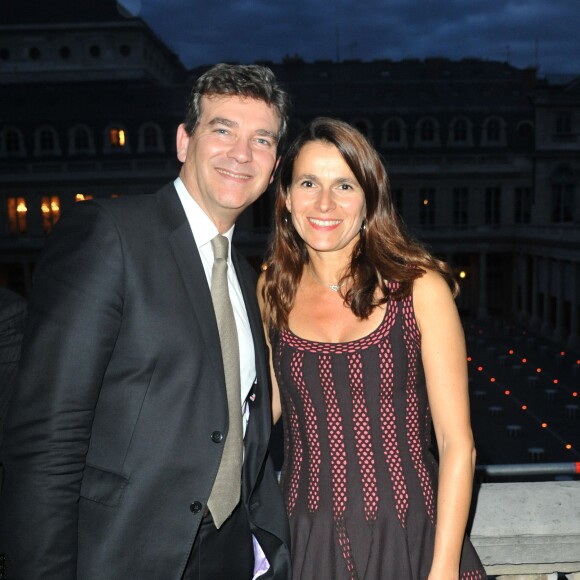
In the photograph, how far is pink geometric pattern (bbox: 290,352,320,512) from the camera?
2.94 metres

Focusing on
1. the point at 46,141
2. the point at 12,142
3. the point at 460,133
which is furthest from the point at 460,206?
the point at 12,142

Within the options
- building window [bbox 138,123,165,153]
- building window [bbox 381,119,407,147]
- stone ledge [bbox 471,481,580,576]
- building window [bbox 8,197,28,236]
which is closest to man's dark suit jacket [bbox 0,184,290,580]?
stone ledge [bbox 471,481,580,576]

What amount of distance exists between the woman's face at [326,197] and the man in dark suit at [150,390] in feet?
0.57

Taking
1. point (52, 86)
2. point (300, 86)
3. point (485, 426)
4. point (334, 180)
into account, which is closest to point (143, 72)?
point (52, 86)

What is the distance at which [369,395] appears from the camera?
290cm

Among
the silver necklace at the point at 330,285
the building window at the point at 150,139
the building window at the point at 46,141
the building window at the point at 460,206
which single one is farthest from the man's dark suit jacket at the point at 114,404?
the building window at the point at 46,141

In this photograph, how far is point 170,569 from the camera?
2572 millimetres

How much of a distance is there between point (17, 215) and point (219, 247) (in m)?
46.4

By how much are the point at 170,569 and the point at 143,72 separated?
5517 centimetres

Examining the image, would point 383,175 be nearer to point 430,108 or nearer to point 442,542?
point 442,542

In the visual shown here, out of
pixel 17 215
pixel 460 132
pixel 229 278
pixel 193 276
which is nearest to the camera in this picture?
pixel 193 276

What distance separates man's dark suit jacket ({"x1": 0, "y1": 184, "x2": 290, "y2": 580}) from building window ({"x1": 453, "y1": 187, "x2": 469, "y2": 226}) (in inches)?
1765

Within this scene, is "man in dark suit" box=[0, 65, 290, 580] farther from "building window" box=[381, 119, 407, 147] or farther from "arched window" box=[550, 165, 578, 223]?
"arched window" box=[550, 165, 578, 223]

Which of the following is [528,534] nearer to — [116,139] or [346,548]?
[346,548]
